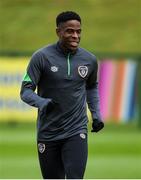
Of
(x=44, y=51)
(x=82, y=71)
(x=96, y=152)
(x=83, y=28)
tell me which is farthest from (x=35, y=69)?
(x=83, y=28)

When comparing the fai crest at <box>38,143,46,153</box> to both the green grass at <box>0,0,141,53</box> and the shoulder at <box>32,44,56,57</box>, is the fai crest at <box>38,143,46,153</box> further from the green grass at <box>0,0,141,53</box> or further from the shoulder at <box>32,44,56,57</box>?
the green grass at <box>0,0,141,53</box>

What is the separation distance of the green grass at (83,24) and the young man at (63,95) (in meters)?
25.0

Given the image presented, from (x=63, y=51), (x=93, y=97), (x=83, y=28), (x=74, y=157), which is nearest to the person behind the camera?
(x=74, y=157)

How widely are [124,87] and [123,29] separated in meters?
11.2

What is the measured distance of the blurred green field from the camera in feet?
55.5

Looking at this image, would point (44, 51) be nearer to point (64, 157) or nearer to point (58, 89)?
point (58, 89)

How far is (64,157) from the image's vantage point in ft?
32.4

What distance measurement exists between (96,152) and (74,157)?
1179 cm

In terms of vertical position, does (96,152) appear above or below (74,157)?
below

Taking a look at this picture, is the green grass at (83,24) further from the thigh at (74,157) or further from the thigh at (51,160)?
the thigh at (74,157)

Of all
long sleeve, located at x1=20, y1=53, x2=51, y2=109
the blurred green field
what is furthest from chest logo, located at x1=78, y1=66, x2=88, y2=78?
the blurred green field

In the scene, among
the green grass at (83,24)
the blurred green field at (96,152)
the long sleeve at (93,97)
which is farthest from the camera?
the green grass at (83,24)

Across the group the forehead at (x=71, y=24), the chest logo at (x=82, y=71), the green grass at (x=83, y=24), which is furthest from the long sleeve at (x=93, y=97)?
the green grass at (x=83, y=24)

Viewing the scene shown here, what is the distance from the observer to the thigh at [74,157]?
32.1 ft
